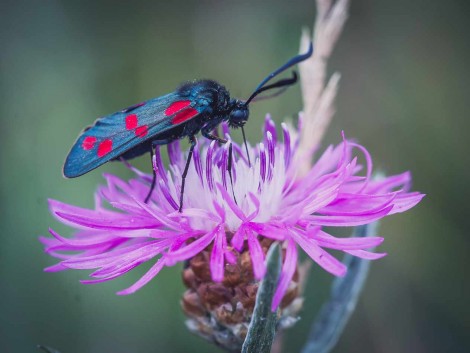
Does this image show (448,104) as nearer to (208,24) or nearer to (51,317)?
(208,24)

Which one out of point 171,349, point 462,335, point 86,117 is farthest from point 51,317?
point 462,335

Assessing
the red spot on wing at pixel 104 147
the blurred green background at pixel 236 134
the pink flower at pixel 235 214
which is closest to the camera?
the pink flower at pixel 235 214

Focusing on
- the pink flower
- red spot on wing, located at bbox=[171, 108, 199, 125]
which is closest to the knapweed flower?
the pink flower

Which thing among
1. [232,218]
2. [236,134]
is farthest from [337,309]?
[236,134]

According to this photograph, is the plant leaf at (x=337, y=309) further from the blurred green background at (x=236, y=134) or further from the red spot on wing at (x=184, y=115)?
the blurred green background at (x=236, y=134)

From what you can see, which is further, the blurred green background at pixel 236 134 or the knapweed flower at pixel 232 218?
the blurred green background at pixel 236 134

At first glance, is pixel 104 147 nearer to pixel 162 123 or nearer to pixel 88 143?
pixel 88 143

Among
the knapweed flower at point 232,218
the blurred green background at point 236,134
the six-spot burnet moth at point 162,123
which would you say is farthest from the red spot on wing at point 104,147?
the blurred green background at point 236,134
